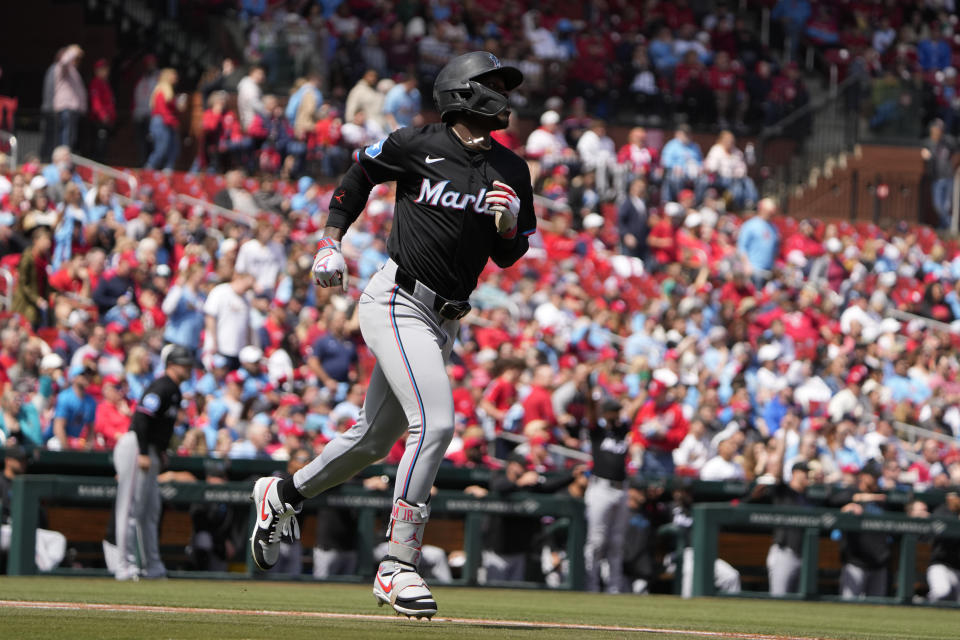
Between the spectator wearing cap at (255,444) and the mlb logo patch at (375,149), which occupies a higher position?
the mlb logo patch at (375,149)

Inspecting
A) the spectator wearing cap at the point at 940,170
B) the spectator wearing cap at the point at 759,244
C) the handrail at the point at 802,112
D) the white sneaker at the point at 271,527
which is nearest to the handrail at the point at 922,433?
the spectator wearing cap at the point at 759,244

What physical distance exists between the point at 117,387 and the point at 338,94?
997 centimetres

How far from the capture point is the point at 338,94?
23906 millimetres

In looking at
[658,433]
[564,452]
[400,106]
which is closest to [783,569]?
[658,433]

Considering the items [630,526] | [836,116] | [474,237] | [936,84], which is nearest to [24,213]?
[630,526]

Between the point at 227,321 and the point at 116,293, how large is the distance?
1223 millimetres

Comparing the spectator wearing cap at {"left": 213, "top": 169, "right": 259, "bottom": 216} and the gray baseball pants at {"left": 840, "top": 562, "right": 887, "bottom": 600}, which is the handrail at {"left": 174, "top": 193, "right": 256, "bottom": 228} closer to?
the spectator wearing cap at {"left": 213, "top": 169, "right": 259, "bottom": 216}

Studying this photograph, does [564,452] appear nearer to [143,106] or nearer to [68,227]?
[68,227]

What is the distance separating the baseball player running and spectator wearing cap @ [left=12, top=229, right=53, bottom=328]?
9.63 metres

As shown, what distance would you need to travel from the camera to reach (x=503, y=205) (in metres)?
7.31

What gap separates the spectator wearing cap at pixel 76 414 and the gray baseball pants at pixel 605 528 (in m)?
4.34

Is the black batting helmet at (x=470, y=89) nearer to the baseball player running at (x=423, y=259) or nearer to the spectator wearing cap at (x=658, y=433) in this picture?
the baseball player running at (x=423, y=259)

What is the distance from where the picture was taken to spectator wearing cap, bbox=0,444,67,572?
12539mm

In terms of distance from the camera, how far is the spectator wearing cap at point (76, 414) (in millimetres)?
14359
